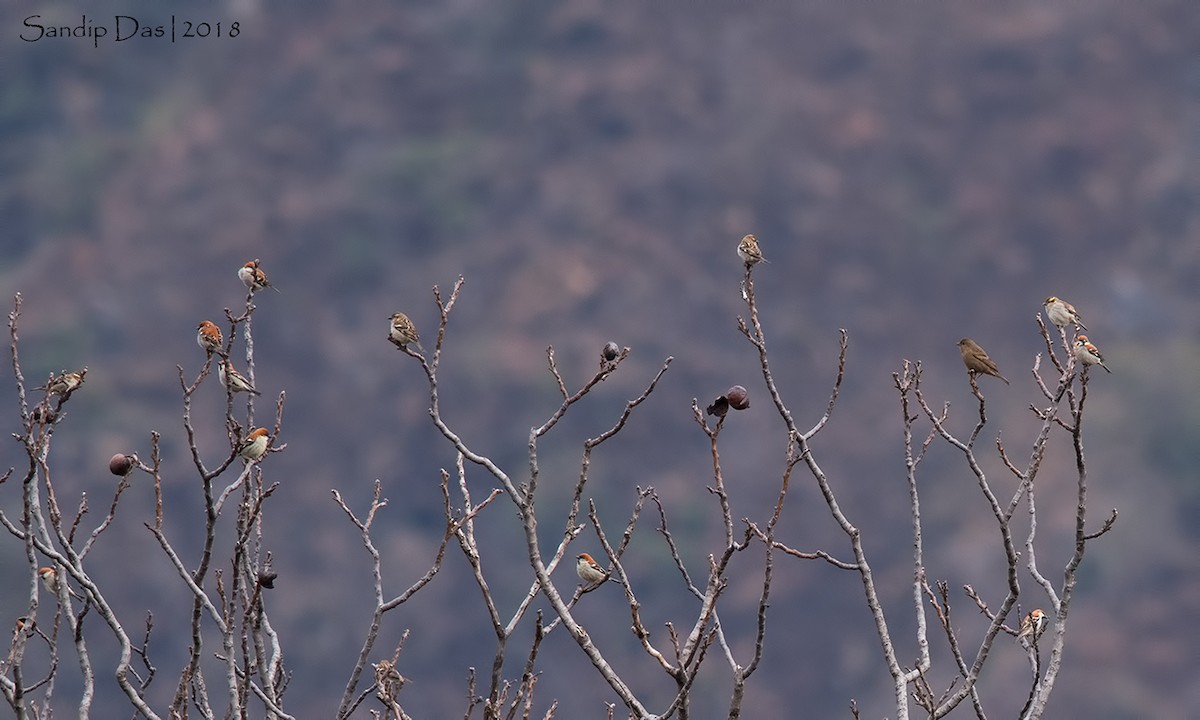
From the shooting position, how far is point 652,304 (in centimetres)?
11556

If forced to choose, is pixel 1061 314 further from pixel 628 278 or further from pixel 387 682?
pixel 628 278

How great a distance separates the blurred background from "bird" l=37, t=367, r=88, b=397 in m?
74.4

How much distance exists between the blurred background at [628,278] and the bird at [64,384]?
74387 mm

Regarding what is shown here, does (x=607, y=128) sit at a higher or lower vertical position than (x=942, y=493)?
higher

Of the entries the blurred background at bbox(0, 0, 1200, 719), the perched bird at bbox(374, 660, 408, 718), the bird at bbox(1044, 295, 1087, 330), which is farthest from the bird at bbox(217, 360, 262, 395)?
the blurred background at bbox(0, 0, 1200, 719)

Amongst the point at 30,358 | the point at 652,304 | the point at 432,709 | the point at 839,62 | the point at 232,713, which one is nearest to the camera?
the point at 232,713

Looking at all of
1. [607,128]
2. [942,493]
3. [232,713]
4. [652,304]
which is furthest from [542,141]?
[232,713]

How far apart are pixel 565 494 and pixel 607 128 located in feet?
123

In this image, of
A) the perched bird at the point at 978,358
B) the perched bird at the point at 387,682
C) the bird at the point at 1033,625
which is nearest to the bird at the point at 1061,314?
the perched bird at the point at 978,358

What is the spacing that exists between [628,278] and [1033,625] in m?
109

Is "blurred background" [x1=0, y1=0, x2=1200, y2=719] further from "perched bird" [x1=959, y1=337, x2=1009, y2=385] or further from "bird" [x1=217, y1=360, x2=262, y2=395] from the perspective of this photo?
"bird" [x1=217, y1=360, x2=262, y2=395]

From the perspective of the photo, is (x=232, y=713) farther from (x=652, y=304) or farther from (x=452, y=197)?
(x=452, y=197)

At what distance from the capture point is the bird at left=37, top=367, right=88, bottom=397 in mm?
9300

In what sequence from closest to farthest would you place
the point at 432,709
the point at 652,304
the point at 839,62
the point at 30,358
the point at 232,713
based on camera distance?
1. the point at 232,713
2. the point at 432,709
3. the point at 30,358
4. the point at 652,304
5. the point at 839,62
